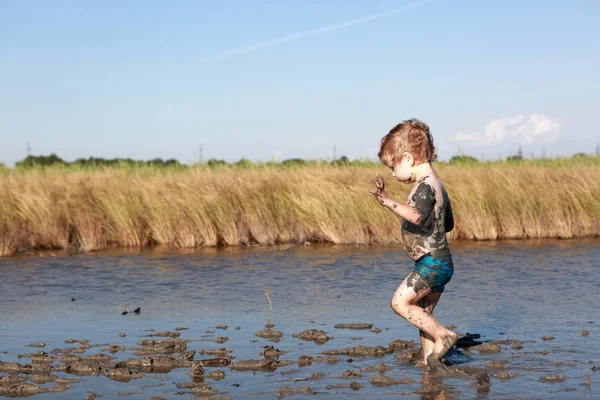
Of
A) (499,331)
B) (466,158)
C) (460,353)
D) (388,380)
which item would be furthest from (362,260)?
(466,158)

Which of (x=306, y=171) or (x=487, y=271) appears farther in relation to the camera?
(x=306, y=171)

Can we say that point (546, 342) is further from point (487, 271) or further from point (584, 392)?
point (487, 271)

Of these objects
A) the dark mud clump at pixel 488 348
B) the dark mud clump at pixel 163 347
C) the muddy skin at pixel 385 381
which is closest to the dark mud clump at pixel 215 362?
the dark mud clump at pixel 163 347

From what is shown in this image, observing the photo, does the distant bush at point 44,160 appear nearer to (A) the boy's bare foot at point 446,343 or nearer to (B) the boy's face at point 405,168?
(B) the boy's face at point 405,168

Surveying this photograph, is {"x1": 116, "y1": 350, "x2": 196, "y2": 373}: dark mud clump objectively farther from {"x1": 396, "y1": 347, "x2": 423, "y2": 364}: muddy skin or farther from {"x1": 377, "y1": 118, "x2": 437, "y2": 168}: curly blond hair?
{"x1": 377, "y1": 118, "x2": 437, "y2": 168}: curly blond hair

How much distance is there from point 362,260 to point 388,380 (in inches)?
296

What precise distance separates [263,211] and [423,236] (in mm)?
11054

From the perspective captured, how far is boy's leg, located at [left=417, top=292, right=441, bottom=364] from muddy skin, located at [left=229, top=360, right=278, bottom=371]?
3.99ft

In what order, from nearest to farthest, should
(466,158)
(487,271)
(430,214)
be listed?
1. (430,214)
2. (487,271)
3. (466,158)

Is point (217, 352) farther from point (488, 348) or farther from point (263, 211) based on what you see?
point (263, 211)

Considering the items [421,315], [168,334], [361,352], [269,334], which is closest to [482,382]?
[421,315]

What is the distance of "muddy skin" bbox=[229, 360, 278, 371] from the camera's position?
6293 millimetres

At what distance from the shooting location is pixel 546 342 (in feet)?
23.6

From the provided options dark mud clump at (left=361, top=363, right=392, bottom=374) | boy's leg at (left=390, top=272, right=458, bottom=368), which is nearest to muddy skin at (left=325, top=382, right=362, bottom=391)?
dark mud clump at (left=361, top=363, right=392, bottom=374)
